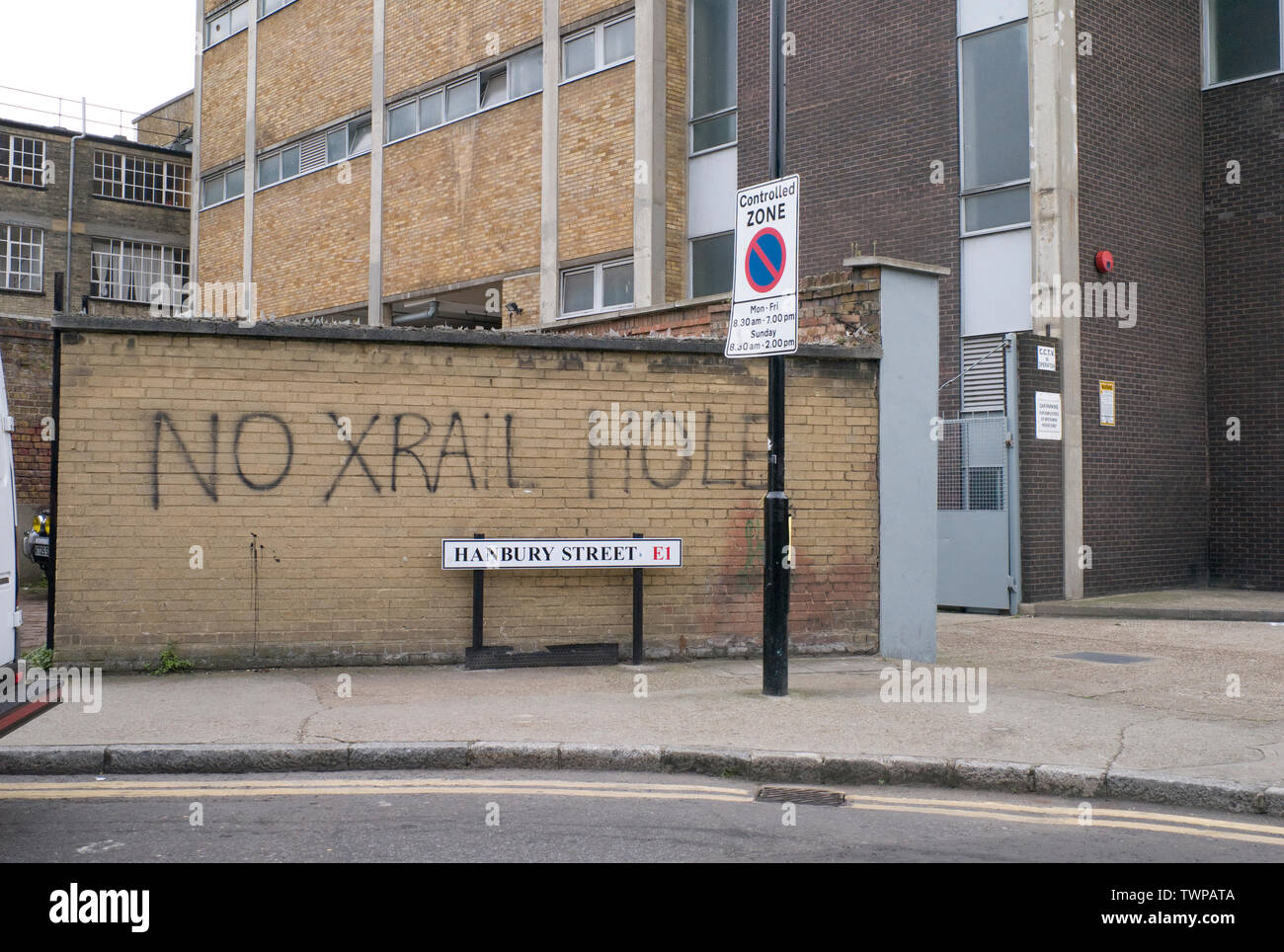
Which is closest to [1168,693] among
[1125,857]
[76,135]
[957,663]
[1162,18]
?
[957,663]

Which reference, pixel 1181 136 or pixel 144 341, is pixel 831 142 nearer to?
pixel 1181 136

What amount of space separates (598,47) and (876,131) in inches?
245

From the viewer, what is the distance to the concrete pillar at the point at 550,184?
2134 centimetres

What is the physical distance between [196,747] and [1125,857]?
200 inches

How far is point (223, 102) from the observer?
30.4 metres

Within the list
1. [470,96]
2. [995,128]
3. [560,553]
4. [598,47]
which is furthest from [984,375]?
[470,96]

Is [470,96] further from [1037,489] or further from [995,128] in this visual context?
[1037,489]

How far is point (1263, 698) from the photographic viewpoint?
8852 millimetres

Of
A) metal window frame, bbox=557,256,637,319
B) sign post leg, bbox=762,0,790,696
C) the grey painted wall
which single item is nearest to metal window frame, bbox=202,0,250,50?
metal window frame, bbox=557,256,637,319

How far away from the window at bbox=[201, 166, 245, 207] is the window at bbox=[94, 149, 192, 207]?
30.9 feet

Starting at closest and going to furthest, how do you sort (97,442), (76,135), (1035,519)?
(97,442), (1035,519), (76,135)

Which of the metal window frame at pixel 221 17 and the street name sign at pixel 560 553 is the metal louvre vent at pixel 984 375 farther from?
the metal window frame at pixel 221 17

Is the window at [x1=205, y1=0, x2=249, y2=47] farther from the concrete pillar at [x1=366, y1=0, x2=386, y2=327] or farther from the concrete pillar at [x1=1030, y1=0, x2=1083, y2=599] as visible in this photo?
the concrete pillar at [x1=1030, y1=0, x2=1083, y2=599]
